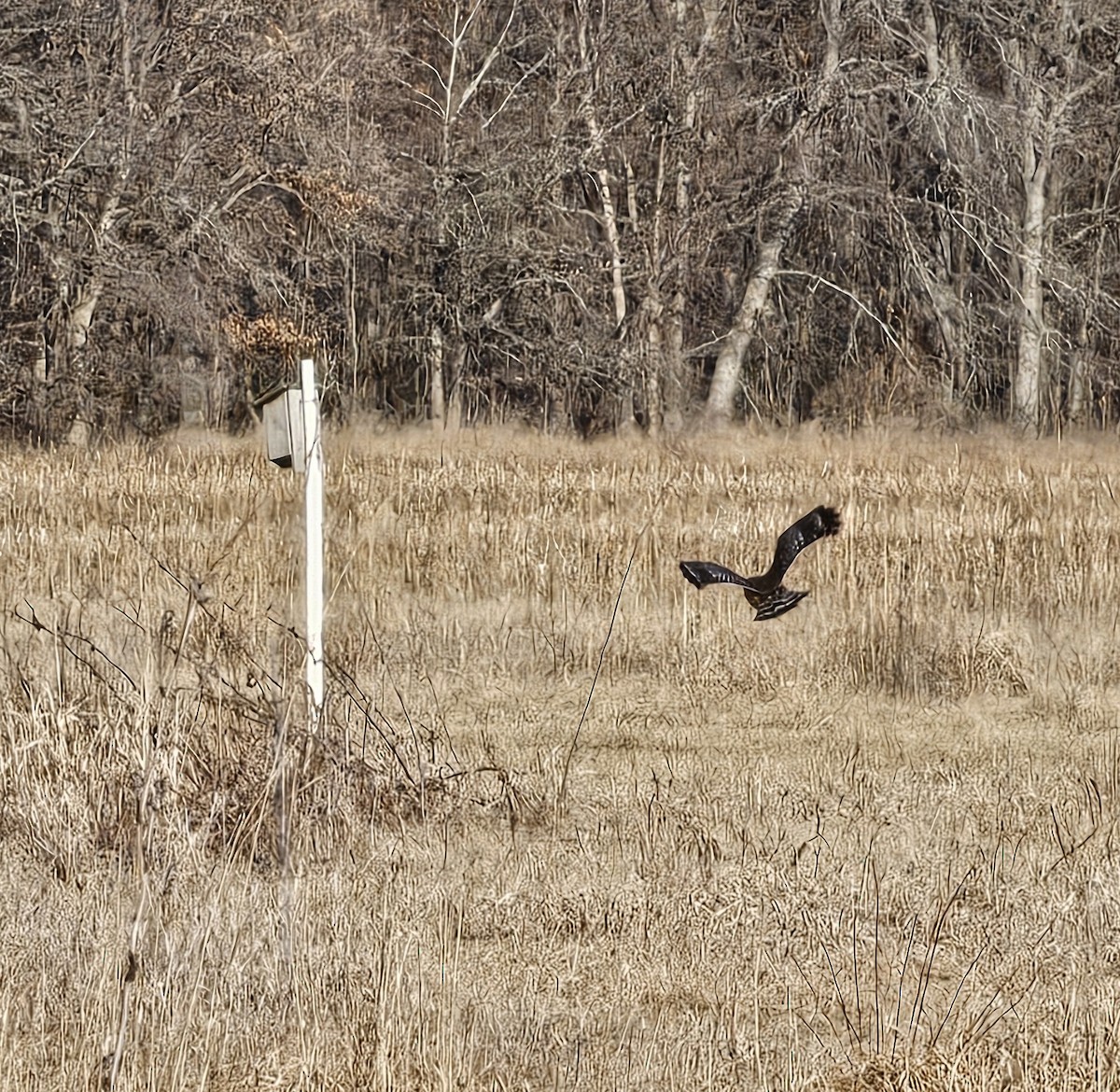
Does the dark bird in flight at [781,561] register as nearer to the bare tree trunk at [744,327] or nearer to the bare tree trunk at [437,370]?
the bare tree trunk at [437,370]

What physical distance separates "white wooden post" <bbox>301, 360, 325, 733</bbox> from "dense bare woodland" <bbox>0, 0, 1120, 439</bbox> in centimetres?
1650

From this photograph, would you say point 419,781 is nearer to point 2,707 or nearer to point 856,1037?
point 2,707

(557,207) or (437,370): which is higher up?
(557,207)

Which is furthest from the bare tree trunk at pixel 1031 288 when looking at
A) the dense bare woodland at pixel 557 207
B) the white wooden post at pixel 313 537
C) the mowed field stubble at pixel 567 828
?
the white wooden post at pixel 313 537

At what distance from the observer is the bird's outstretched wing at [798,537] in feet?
16.6

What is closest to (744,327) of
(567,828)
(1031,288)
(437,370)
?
(1031,288)

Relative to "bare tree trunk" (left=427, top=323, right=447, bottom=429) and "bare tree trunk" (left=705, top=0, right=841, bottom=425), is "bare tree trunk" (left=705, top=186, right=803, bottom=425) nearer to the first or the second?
"bare tree trunk" (left=705, top=0, right=841, bottom=425)

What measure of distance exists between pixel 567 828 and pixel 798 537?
126 cm

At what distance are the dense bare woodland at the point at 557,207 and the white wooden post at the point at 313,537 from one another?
16495 millimetres

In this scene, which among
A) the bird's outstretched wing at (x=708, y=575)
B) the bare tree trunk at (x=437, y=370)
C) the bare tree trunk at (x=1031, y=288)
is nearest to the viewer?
the bird's outstretched wing at (x=708, y=575)

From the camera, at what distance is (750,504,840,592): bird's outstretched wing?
5.05m

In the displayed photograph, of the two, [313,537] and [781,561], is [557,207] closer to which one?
[313,537]

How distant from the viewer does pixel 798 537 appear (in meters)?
5.12

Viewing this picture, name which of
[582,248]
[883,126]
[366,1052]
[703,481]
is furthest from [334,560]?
[582,248]
